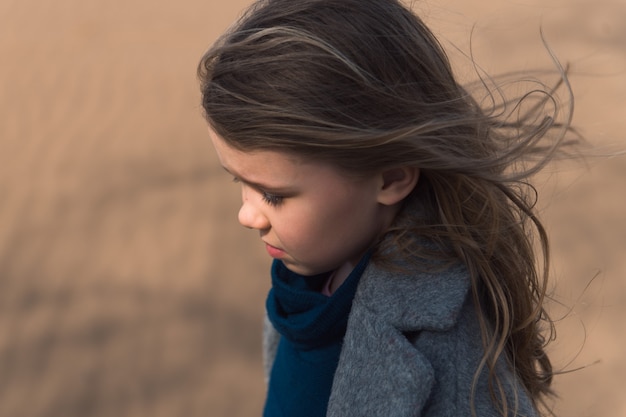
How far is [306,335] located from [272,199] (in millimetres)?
330

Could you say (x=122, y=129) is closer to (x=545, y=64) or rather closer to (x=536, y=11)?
(x=545, y=64)

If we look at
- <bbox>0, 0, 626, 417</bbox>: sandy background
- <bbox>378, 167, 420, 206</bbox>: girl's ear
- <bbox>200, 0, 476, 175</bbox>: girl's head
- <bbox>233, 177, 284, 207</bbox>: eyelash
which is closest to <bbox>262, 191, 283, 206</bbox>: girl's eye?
<bbox>233, 177, 284, 207</bbox>: eyelash

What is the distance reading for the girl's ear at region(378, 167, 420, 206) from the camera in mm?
1721

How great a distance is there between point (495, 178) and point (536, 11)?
5038mm

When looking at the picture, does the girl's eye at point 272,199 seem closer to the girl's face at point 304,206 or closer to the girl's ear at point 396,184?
the girl's face at point 304,206

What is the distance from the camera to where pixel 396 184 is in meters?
1.73

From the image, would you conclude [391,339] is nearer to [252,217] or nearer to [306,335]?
[306,335]

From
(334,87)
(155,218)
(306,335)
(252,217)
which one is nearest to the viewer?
(334,87)

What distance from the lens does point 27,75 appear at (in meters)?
5.87

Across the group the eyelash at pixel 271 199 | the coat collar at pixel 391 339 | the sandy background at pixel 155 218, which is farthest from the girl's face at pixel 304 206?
the sandy background at pixel 155 218

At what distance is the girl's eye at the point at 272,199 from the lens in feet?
5.48

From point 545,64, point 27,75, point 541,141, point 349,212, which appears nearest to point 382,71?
point 349,212

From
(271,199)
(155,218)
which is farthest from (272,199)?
(155,218)

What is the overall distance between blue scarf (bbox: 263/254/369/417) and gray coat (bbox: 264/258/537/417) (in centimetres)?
6
